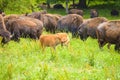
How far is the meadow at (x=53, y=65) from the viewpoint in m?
9.61

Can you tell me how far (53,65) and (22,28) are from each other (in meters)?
6.00

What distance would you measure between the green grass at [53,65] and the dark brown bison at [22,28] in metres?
1.53

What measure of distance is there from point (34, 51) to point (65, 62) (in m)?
2.26

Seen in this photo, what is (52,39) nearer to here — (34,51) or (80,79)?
(34,51)

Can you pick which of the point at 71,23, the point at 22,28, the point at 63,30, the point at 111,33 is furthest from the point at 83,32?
the point at 111,33

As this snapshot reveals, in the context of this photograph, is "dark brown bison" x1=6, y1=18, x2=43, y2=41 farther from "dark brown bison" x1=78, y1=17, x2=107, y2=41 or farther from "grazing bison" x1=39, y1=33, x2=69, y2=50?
"dark brown bison" x1=78, y1=17, x2=107, y2=41

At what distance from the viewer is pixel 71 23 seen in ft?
74.5

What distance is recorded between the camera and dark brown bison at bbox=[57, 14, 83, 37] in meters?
22.3

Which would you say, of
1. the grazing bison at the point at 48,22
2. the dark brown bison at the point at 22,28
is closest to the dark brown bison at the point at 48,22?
the grazing bison at the point at 48,22

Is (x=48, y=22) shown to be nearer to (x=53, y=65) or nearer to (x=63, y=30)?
(x=63, y=30)

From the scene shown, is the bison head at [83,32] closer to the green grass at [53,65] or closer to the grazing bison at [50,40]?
the green grass at [53,65]

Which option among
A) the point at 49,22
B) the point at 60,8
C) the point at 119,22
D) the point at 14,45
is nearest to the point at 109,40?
the point at 119,22

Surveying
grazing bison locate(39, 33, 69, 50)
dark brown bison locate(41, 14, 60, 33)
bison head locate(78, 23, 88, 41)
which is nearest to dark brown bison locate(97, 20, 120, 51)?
grazing bison locate(39, 33, 69, 50)

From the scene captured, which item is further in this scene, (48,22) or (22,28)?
(48,22)
